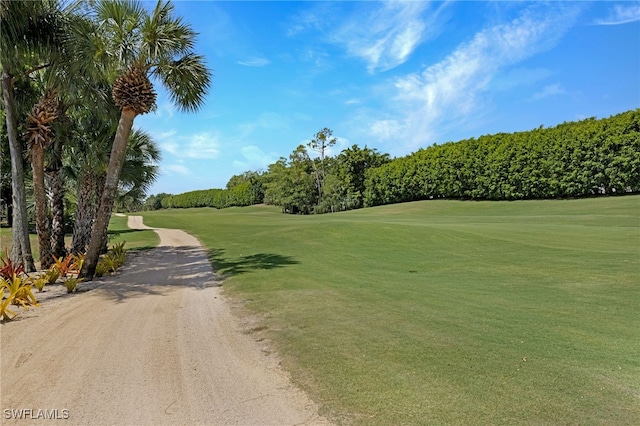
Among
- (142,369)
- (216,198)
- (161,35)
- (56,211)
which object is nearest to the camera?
(142,369)

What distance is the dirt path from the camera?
146 inches

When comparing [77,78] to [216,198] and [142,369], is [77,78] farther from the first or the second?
[216,198]

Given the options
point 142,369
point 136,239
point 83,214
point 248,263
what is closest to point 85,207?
point 83,214

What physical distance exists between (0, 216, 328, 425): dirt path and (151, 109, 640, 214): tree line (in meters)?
36.5

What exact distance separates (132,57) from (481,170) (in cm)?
3914

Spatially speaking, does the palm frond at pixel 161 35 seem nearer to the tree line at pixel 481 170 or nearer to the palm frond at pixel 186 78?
the palm frond at pixel 186 78

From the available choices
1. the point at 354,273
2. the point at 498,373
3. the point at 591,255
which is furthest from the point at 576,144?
the point at 498,373

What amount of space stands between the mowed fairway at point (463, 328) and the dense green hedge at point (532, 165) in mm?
22274

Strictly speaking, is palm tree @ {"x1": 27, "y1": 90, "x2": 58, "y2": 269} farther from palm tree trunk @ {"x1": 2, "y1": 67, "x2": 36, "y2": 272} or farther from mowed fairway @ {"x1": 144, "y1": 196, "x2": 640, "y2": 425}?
mowed fairway @ {"x1": 144, "y1": 196, "x2": 640, "y2": 425}

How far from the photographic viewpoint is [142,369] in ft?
15.6

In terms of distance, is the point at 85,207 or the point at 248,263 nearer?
the point at 248,263

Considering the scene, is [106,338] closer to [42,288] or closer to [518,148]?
[42,288]

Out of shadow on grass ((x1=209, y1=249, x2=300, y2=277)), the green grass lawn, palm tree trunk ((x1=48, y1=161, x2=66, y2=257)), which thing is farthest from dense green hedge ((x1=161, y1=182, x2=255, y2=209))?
shadow on grass ((x1=209, y1=249, x2=300, y2=277))

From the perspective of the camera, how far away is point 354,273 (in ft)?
38.2
